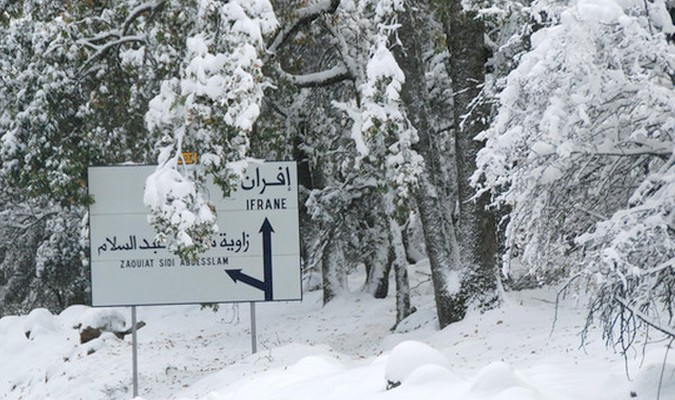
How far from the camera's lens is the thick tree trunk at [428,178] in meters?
16.1

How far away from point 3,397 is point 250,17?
33.6ft

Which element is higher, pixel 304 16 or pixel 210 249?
pixel 304 16

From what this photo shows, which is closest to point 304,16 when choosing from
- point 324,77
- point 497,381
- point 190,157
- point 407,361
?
point 324,77

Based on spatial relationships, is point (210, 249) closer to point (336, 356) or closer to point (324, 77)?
point (336, 356)

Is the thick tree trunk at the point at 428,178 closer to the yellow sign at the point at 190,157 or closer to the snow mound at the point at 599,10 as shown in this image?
the yellow sign at the point at 190,157

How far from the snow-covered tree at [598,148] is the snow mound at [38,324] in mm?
17645

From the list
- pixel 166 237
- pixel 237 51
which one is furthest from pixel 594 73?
pixel 166 237

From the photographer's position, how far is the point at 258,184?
1534cm

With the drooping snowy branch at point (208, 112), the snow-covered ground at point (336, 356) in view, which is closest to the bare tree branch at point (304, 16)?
the drooping snowy branch at point (208, 112)

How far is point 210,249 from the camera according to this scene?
15.3 m

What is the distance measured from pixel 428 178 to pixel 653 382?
8296mm

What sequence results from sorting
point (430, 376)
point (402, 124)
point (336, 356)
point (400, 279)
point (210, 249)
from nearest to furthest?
1. point (430, 376)
2. point (336, 356)
3. point (210, 249)
4. point (402, 124)
5. point (400, 279)

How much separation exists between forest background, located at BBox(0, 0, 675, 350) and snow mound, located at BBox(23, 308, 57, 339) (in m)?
5.09

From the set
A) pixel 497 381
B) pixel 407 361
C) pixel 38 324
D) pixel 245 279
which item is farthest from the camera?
pixel 38 324
